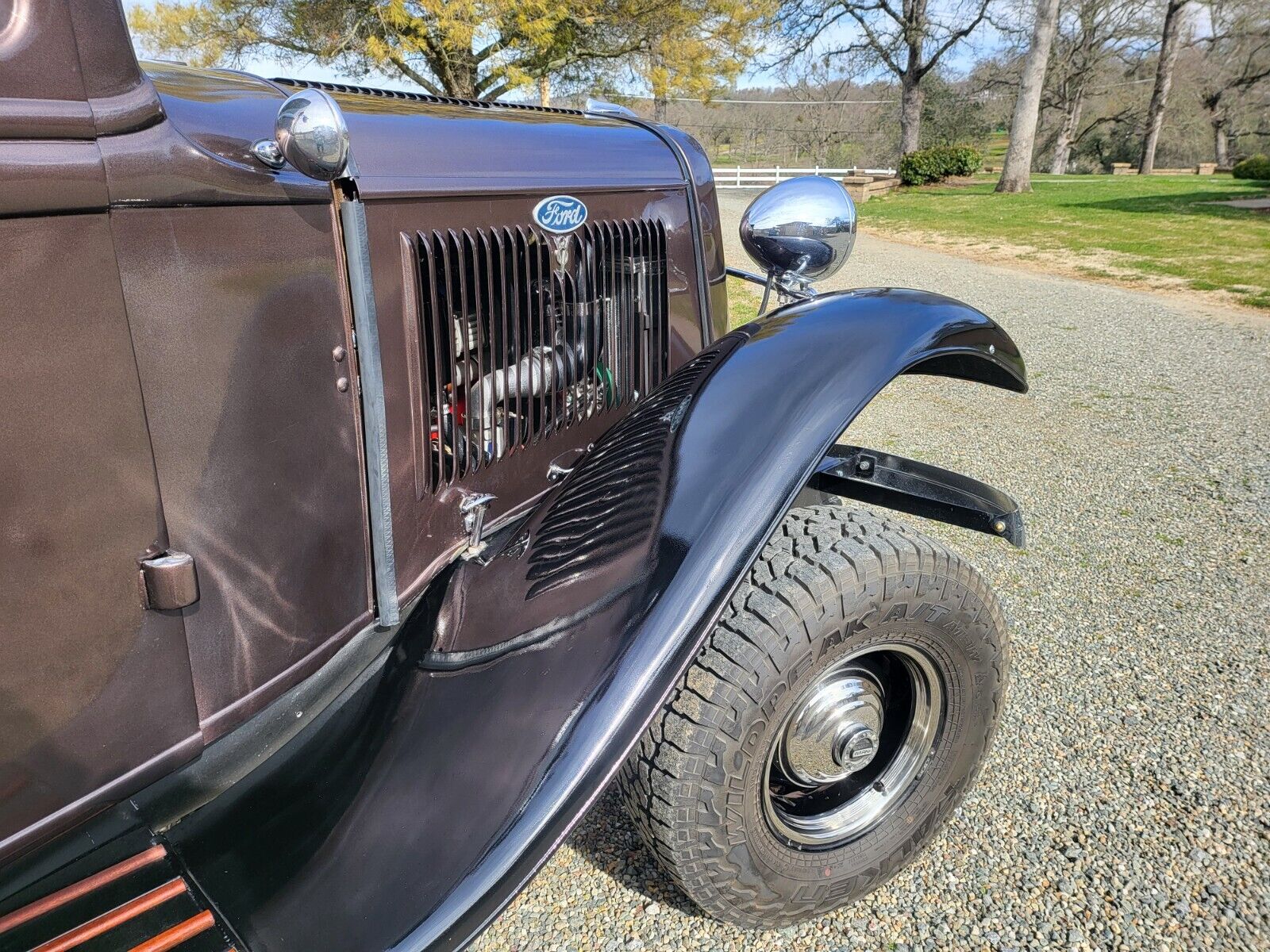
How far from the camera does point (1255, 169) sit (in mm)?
22891

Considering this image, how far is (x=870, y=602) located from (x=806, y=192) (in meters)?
1.32

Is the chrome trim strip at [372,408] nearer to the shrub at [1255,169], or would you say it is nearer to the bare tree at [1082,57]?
the shrub at [1255,169]

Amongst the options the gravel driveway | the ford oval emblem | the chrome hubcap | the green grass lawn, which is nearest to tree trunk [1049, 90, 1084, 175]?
the green grass lawn

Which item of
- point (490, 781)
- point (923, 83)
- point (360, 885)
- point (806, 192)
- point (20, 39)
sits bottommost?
point (360, 885)

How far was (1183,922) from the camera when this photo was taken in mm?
1849

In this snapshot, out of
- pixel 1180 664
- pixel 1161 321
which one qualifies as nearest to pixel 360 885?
pixel 1180 664

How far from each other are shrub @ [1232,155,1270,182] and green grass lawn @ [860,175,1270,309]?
121cm

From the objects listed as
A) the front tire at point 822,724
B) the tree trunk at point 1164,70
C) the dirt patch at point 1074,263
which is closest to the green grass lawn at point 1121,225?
the dirt patch at point 1074,263

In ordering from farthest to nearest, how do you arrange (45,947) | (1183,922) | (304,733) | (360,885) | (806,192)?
(806,192) < (1183,922) < (304,733) < (360,885) < (45,947)

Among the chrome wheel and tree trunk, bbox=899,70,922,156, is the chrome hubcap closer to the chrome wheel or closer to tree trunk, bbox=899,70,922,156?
the chrome wheel

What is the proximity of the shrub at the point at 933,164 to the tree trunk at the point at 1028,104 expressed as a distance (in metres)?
2.77

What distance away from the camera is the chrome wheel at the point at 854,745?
1757 millimetres

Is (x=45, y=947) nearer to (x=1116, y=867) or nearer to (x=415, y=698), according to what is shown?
(x=415, y=698)

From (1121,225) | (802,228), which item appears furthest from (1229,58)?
(802,228)
